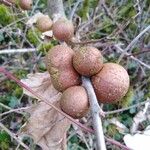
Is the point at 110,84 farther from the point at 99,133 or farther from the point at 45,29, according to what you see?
the point at 45,29

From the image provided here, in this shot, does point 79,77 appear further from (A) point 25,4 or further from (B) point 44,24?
(A) point 25,4

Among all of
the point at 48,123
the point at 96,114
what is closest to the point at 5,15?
the point at 48,123

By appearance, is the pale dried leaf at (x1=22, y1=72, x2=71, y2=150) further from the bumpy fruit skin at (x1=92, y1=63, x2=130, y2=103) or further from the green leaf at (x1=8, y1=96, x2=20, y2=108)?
the green leaf at (x1=8, y1=96, x2=20, y2=108)

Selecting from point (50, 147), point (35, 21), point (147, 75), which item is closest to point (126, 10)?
point (147, 75)

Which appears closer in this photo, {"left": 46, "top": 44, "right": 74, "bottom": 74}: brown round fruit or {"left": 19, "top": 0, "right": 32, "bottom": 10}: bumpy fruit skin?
{"left": 46, "top": 44, "right": 74, "bottom": 74}: brown round fruit

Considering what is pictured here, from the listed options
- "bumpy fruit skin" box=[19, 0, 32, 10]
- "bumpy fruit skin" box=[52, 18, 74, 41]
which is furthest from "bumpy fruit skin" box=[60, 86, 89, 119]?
"bumpy fruit skin" box=[19, 0, 32, 10]

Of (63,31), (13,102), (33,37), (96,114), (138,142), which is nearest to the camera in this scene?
(96,114)

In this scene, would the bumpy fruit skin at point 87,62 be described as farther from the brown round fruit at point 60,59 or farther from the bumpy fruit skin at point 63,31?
the bumpy fruit skin at point 63,31
